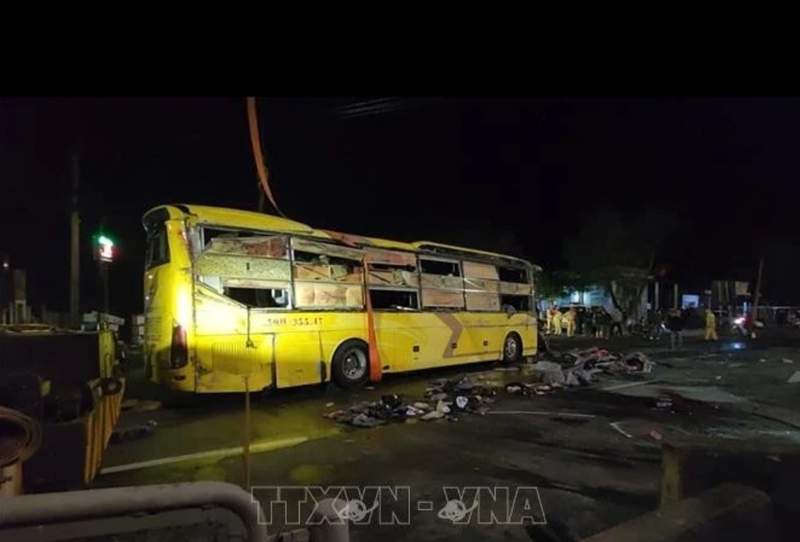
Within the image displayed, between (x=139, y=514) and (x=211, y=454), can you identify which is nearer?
(x=139, y=514)

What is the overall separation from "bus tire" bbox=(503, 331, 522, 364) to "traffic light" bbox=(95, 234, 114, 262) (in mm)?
8902

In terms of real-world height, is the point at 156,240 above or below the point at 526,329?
above

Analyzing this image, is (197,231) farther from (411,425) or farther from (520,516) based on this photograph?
(520,516)

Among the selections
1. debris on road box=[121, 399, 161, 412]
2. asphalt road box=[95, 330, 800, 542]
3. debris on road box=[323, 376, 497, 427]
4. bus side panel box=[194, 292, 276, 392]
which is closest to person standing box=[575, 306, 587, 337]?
asphalt road box=[95, 330, 800, 542]

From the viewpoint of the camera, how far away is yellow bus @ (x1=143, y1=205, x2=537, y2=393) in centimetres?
769

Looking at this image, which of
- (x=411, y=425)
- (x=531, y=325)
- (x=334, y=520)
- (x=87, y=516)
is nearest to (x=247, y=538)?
(x=334, y=520)

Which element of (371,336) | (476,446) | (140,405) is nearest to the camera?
(476,446)

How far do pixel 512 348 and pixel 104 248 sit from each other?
925 cm

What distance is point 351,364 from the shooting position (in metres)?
9.50

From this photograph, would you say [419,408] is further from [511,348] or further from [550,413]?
[511,348]

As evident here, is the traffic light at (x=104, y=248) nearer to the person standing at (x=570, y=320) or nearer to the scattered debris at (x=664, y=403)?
the scattered debris at (x=664, y=403)

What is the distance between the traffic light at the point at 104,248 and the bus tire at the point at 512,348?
29.2ft

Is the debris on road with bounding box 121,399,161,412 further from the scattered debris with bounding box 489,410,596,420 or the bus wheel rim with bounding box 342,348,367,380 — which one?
the scattered debris with bounding box 489,410,596,420

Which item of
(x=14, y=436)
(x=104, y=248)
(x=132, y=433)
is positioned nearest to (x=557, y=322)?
(x=104, y=248)
